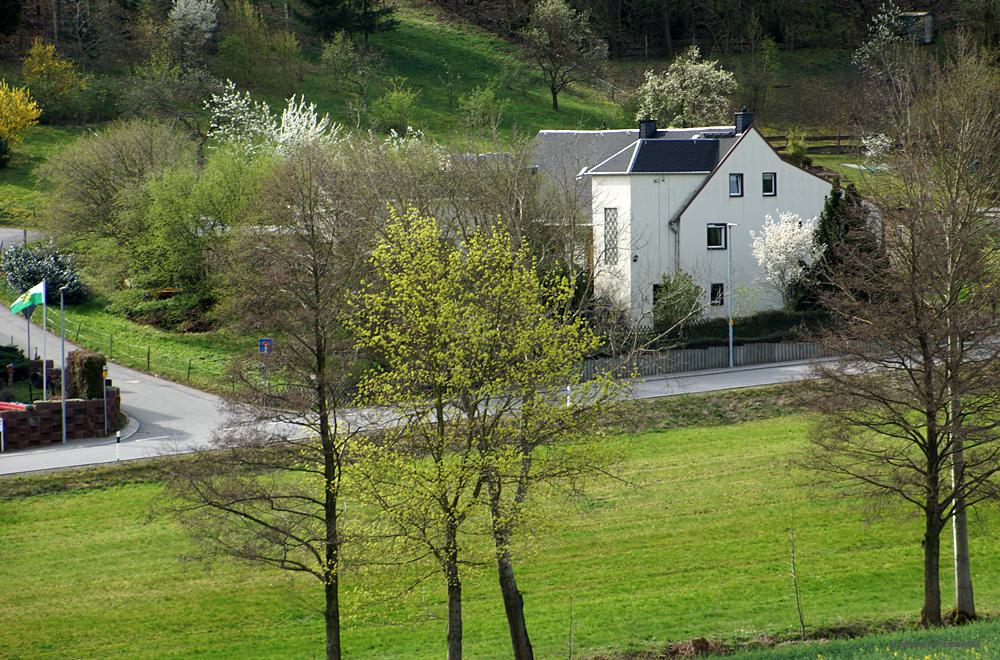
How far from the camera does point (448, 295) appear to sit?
19.9 m

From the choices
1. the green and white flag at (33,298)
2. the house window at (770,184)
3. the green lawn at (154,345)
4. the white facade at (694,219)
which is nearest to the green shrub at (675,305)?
the white facade at (694,219)

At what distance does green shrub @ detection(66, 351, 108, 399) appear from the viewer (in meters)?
37.1

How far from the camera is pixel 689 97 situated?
7512 centimetres

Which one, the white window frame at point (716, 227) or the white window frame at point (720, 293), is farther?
the white window frame at point (716, 227)

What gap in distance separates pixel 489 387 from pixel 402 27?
80.7 m

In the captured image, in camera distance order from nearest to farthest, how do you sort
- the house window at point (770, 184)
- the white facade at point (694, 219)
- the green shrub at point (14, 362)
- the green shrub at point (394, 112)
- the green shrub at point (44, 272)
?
1. the green shrub at point (14, 362)
2. the white facade at point (694, 219)
3. the green shrub at point (44, 272)
4. the house window at point (770, 184)
5. the green shrub at point (394, 112)

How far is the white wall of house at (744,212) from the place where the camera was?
1905 inches

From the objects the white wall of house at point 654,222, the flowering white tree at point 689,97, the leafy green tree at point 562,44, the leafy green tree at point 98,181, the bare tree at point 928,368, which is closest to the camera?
the bare tree at point 928,368

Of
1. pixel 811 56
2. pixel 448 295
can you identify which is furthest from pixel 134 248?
pixel 811 56

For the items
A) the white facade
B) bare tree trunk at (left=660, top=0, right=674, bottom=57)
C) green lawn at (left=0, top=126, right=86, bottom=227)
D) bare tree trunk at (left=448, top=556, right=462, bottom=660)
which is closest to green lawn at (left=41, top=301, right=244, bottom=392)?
green lawn at (left=0, top=126, right=86, bottom=227)

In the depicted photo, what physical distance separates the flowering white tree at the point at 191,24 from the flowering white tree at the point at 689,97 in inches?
1142

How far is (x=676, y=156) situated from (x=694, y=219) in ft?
8.89

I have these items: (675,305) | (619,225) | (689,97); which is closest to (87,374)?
(675,305)

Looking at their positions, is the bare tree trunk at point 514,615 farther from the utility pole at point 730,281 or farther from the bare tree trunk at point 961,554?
the utility pole at point 730,281
